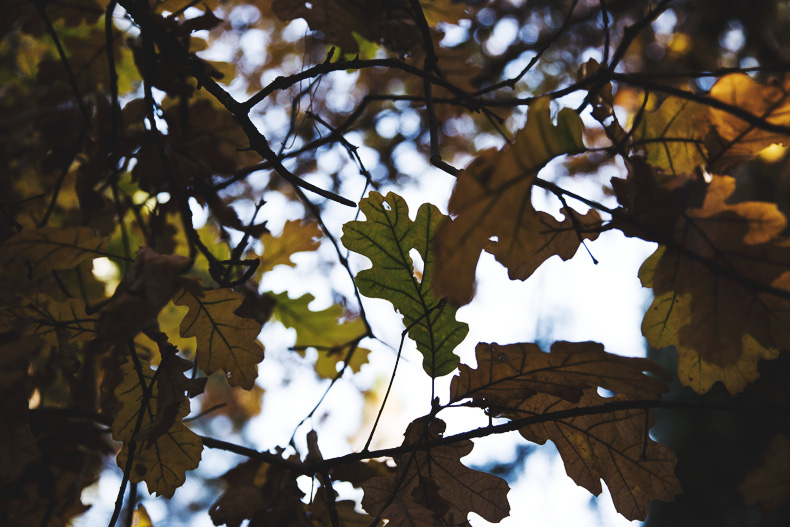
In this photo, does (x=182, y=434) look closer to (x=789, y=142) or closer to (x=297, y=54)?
(x=789, y=142)

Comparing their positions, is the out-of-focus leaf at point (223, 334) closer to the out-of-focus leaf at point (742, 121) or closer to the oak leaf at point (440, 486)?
the oak leaf at point (440, 486)

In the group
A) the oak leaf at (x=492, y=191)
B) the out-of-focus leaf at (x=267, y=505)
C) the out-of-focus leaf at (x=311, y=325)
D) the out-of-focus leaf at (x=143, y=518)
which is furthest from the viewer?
the out-of-focus leaf at (x=311, y=325)

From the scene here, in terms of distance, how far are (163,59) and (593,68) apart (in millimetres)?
740

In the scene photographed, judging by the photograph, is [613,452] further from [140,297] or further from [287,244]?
[287,244]

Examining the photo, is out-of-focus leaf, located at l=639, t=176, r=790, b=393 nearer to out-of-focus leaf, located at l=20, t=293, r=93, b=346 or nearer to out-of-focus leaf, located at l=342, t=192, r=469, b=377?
out-of-focus leaf, located at l=342, t=192, r=469, b=377

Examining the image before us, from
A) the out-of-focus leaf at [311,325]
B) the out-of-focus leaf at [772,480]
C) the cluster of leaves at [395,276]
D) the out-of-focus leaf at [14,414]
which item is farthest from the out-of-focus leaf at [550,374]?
the out-of-focus leaf at [311,325]

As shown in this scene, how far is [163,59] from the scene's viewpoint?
95cm

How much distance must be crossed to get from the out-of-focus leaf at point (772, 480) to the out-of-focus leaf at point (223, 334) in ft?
2.33

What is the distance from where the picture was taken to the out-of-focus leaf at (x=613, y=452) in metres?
0.74

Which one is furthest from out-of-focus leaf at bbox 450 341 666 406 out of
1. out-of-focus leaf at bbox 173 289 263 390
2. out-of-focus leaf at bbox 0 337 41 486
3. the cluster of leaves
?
out-of-focus leaf at bbox 0 337 41 486

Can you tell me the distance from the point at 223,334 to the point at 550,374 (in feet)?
1.65

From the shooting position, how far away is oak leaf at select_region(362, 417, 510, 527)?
2.53ft

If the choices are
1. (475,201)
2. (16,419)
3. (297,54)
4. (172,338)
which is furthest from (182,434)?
(297,54)

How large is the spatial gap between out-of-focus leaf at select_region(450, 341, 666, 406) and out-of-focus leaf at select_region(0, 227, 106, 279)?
0.62 meters
